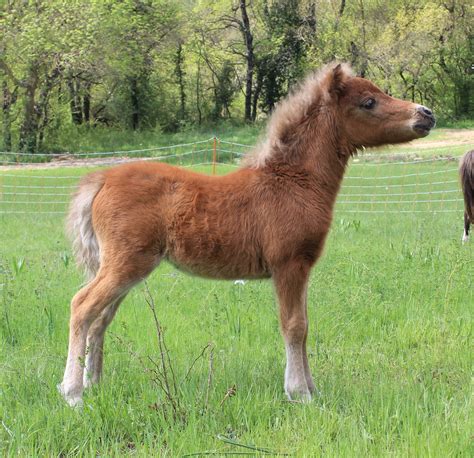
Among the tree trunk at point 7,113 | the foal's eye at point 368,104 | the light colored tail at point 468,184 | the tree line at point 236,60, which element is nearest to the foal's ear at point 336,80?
the foal's eye at point 368,104

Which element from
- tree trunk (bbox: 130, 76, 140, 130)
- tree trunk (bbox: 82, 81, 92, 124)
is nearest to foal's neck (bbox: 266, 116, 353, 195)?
tree trunk (bbox: 130, 76, 140, 130)

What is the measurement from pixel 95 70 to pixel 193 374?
86.8ft

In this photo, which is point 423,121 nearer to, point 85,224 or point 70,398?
point 85,224

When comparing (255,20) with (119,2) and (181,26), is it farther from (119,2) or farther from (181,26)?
(119,2)

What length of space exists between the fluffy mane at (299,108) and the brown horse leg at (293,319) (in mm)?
840

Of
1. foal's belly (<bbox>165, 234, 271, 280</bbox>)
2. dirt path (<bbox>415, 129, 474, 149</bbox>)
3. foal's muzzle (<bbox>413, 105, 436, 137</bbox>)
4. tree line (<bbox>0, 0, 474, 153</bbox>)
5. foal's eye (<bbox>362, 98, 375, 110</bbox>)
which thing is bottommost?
dirt path (<bbox>415, 129, 474, 149</bbox>)

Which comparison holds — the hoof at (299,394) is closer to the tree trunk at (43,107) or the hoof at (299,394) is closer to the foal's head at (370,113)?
the foal's head at (370,113)

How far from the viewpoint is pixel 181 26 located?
34.1 meters

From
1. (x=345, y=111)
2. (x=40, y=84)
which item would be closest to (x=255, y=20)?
(x=40, y=84)

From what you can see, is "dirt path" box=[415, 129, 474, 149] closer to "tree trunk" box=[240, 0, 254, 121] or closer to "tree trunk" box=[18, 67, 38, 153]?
"tree trunk" box=[240, 0, 254, 121]

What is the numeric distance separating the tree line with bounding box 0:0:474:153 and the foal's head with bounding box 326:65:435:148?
26429 mm

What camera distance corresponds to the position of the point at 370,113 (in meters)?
4.26

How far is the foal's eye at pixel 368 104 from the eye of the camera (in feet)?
13.9

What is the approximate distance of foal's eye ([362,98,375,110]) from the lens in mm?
4250
